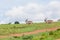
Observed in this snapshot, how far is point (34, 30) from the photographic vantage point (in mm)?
47938

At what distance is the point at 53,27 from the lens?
50500 millimetres

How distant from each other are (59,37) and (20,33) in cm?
1009

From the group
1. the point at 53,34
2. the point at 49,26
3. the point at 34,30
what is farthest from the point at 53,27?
the point at 53,34

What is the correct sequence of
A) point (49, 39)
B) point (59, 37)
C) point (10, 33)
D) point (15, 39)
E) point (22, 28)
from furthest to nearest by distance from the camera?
point (22, 28)
point (10, 33)
point (59, 37)
point (15, 39)
point (49, 39)

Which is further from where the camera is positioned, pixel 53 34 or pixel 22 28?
pixel 22 28

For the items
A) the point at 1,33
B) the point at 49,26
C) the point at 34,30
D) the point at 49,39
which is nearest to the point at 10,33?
the point at 1,33

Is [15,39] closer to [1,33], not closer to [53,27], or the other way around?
[1,33]

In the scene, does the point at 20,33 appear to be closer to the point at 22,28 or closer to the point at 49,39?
the point at 22,28

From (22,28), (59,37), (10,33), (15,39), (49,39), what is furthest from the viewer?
(22,28)

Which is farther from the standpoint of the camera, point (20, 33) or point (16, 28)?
point (16, 28)

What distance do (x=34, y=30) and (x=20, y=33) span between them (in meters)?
3.45

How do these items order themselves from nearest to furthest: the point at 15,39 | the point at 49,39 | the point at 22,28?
the point at 49,39, the point at 15,39, the point at 22,28

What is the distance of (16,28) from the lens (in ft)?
161

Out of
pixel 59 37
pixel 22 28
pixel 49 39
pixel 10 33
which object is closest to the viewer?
pixel 49 39
